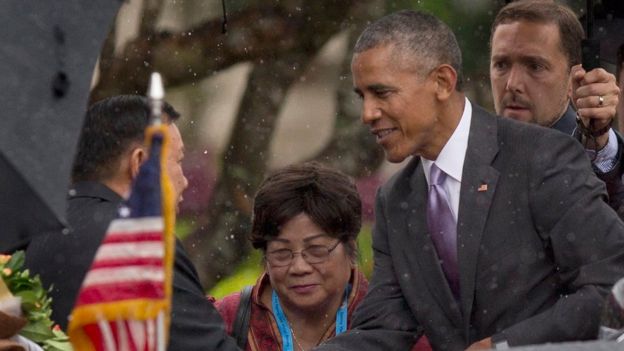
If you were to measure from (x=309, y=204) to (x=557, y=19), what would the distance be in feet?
4.12

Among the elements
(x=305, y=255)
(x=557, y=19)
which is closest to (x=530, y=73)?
(x=557, y=19)

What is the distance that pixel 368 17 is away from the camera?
9.40 m

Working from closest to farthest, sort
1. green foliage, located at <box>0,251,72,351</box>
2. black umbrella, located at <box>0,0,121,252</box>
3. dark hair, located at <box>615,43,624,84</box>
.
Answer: black umbrella, located at <box>0,0,121,252</box>
green foliage, located at <box>0,251,72,351</box>
dark hair, located at <box>615,43,624,84</box>

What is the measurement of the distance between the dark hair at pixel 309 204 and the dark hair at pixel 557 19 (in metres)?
0.99

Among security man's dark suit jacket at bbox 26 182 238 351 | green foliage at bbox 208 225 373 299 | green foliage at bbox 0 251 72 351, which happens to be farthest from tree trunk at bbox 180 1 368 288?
green foliage at bbox 0 251 72 351

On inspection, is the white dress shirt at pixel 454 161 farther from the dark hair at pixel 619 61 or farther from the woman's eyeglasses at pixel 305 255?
the dark hair at pixel 619 61

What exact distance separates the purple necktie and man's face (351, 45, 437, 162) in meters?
0.10

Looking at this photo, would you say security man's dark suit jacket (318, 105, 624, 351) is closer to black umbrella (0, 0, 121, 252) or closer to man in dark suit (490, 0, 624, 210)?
man in dark suit (490, 0, 624, 210)

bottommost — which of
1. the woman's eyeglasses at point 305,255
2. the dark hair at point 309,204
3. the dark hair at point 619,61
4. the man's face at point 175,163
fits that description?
the woman's eyeglasses at point 305,255

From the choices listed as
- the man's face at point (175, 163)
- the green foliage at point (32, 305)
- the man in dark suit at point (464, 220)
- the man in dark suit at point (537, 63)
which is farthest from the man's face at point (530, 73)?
the green foliage at point (32, 305)

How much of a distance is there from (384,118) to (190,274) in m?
0.82

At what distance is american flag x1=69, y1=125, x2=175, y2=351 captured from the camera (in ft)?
10.7

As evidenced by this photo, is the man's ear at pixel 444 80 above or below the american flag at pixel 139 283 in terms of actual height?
above

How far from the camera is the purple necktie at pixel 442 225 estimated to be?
5.23 m
